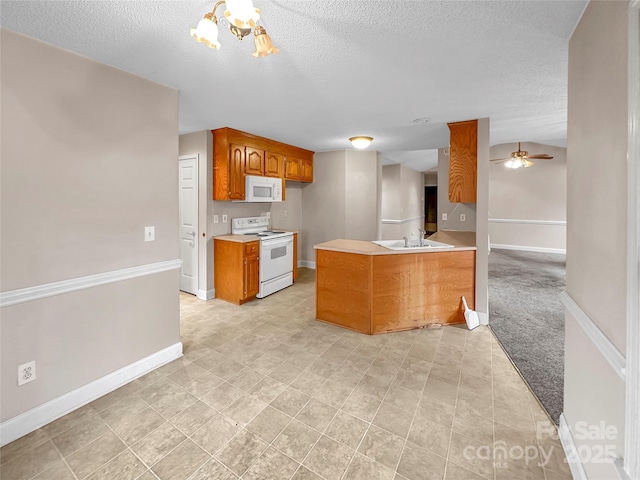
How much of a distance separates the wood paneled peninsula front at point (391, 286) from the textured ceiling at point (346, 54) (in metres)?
1.53

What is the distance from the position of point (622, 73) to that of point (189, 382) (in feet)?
9.84

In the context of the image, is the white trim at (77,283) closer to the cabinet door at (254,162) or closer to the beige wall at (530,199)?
the cabinet door at (254,162)

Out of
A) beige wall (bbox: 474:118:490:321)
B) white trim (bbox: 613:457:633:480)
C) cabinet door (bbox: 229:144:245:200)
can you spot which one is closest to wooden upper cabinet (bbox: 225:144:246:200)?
cabinet door (bbox: 229:144:245:200)

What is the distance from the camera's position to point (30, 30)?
170 cm

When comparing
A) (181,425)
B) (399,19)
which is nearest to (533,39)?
(399,19)

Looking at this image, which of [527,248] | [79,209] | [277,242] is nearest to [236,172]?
[277,242]

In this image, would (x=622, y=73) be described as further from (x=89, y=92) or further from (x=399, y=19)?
(x=89, y=92)

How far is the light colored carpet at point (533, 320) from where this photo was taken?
7.61 feet

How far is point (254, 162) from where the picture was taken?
443 centimetres

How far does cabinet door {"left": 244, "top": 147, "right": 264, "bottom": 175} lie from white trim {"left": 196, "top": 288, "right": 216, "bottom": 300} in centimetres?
180

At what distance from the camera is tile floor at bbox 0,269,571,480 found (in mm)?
1548

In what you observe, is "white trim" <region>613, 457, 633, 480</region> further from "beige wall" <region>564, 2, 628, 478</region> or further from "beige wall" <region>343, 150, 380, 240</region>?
"beige wall" <region>343, 150, 380, 240</region>

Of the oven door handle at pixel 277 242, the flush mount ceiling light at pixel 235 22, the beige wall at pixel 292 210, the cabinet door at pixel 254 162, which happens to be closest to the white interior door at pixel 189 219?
the cabinet door at pixel 254 162

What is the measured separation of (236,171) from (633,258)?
3.99m
